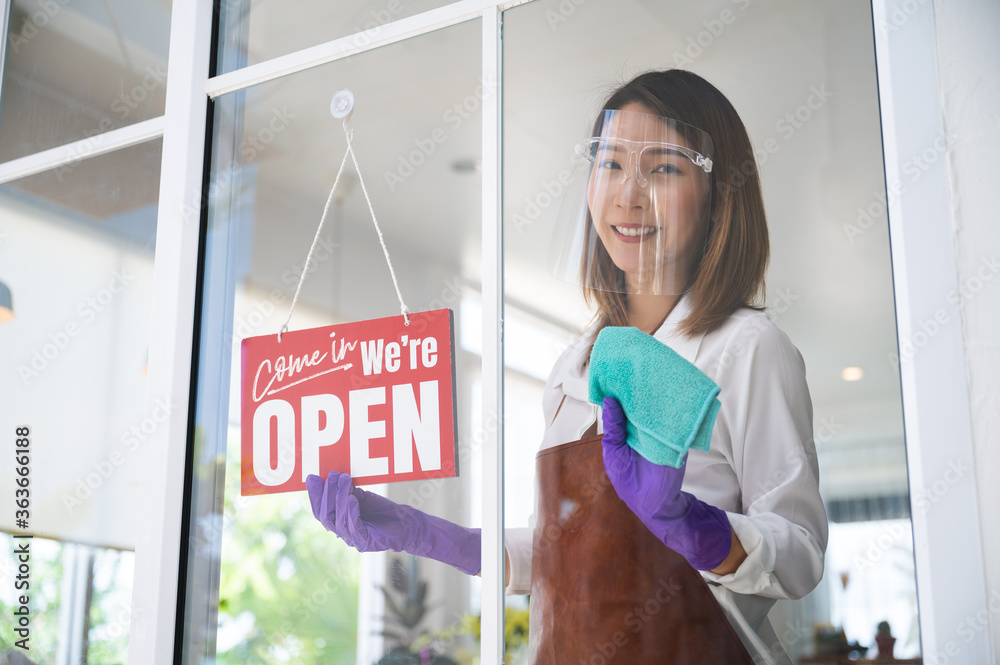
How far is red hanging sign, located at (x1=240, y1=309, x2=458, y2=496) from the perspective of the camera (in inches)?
68.5

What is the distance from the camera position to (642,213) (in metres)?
1.51

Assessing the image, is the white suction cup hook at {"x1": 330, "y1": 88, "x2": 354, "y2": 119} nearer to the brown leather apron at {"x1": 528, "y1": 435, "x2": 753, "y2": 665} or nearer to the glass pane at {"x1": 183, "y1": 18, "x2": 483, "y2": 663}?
the glass pane at {"x1": 183, "y1": 18, "x2": 483, "y2": 663}

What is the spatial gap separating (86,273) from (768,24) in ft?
5.74

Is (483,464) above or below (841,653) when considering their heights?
above

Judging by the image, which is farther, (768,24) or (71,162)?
(71,162)

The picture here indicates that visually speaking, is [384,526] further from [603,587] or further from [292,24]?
[292,24]

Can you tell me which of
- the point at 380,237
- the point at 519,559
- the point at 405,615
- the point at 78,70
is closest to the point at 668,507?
the point at 519,559

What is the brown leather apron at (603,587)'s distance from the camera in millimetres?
1390

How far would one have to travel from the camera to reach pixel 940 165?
54.6 inches

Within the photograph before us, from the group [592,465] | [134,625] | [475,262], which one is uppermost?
[475,262]

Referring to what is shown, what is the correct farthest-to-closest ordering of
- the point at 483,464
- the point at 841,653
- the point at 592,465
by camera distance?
the point at 483,464 < the point at 592,465 < the point at 841,653

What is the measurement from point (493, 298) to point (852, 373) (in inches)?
25.9

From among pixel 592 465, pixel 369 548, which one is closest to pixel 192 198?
pixel 369 548

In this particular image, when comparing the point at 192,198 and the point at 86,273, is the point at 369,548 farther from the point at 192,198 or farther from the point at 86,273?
the point at 86,273
